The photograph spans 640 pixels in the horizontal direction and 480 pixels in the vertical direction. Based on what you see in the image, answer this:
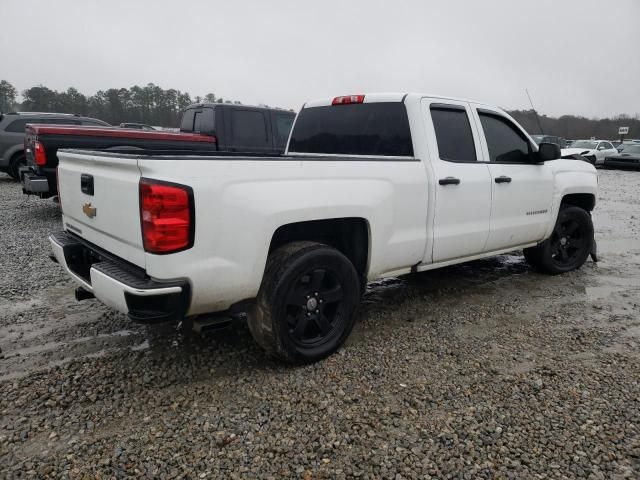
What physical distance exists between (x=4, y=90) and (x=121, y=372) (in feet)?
179

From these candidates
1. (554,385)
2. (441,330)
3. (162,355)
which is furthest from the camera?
(441,330)

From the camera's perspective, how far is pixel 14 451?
2.36 metres

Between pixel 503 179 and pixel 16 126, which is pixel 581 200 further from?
pixel 16 126

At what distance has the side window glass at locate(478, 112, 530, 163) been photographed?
4.48 metres

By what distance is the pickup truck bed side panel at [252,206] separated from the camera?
2.56 m

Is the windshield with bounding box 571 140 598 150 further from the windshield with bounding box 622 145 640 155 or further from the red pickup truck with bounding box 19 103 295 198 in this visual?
the red pickup truck with bounding box 19 103 295 198

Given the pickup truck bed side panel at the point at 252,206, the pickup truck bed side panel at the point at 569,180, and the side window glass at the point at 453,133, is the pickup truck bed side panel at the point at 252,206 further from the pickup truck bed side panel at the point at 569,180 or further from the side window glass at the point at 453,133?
the pickup truck bed side panel at the point at 569,180

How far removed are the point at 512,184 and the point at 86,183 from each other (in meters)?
3.56

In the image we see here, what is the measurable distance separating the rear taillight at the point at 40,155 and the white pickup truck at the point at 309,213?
4.05 m

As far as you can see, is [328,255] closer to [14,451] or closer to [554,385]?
[554,385]

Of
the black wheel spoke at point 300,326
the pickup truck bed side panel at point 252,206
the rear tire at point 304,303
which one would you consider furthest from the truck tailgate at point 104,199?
the black wheel spoke at point 300,326

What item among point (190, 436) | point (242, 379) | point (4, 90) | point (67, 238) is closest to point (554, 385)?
point (242, 379)

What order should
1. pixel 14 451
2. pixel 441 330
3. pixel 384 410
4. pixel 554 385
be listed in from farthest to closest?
pixel 441 330
pixel 554 385
pixel 384 410
pixel 14 451

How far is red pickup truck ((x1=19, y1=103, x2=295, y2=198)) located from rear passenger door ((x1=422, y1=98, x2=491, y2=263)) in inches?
119
